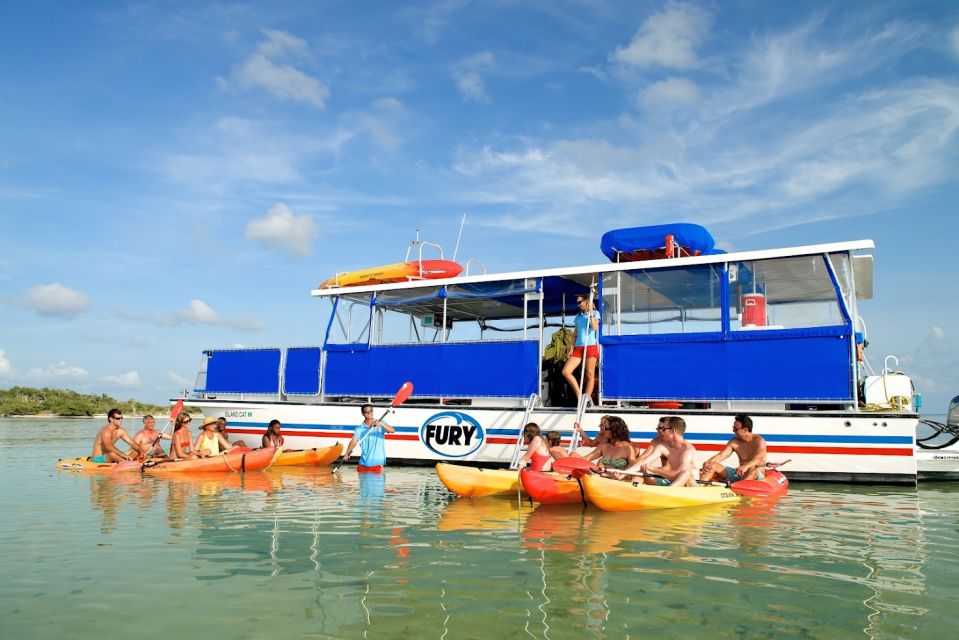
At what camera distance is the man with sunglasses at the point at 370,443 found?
13.5 meters

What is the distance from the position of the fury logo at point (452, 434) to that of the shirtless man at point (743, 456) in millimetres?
4272

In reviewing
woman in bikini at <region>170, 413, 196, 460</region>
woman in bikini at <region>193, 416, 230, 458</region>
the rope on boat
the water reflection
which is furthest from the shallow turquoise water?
woman in bikini at <region>193, 416, 230, 458</region>

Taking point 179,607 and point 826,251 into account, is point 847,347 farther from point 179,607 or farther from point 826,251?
point 179,607

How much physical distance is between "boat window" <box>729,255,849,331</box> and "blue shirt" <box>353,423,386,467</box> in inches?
270

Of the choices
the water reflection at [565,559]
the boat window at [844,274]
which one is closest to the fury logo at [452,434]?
the water reflection at [565,559]

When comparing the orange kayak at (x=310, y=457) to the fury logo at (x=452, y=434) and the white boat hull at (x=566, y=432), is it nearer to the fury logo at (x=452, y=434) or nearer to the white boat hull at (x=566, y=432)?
the white boat hull at (x=566, y=432)

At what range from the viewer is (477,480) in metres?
10.3

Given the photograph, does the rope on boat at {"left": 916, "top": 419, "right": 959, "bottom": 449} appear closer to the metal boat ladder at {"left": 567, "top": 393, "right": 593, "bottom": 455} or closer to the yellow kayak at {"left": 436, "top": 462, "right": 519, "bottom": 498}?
the metal boat ladder at {"left": 567, "top": 393, "right": 593, "bottom": 455}

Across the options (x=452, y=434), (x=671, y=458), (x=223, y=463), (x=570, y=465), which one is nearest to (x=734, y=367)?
(x=671, y=458)

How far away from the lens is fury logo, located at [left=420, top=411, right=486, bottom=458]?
13.3 meters

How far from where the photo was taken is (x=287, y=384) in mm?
15625

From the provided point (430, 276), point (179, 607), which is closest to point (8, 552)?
point (179, 607)

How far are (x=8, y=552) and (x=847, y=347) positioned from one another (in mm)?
11403

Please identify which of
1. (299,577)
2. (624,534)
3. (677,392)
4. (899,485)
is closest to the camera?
(299,577)
